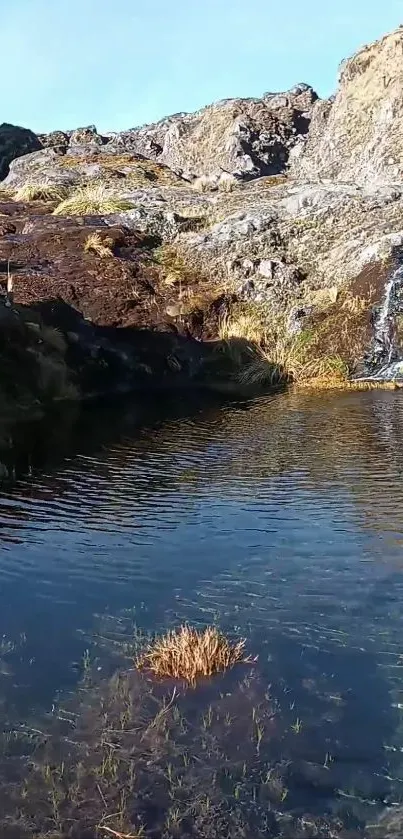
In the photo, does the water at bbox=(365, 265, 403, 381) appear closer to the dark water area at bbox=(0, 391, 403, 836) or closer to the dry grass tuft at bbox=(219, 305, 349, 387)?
the dry grass tuft at bbox=(219, 305, 349, 387)

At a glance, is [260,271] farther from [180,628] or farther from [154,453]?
[180,628]

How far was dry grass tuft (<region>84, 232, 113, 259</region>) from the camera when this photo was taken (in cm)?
2319

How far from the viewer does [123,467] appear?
34.0 feet

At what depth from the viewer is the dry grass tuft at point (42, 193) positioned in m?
30.0

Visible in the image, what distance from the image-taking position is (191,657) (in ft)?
15.8

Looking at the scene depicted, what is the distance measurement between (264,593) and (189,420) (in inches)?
321

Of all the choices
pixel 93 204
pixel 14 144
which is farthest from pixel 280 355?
pixel 14 144

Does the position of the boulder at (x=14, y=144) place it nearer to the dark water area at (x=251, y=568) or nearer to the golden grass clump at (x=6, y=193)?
the golden grass clump at (x=6, y=193)

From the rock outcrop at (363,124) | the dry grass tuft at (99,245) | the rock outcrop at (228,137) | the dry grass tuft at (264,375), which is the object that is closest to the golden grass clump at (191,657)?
the dry grass tuft at (264,375)

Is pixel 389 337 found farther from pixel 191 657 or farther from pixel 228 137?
pixel 228 137

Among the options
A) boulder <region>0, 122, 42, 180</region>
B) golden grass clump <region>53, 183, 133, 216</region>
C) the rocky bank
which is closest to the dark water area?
the rocky bank

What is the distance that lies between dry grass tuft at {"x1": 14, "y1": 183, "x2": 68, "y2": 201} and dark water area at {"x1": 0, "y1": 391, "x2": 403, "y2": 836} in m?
20.1

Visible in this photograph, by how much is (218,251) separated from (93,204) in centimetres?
630

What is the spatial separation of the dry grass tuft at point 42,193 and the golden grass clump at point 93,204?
0.86 m
